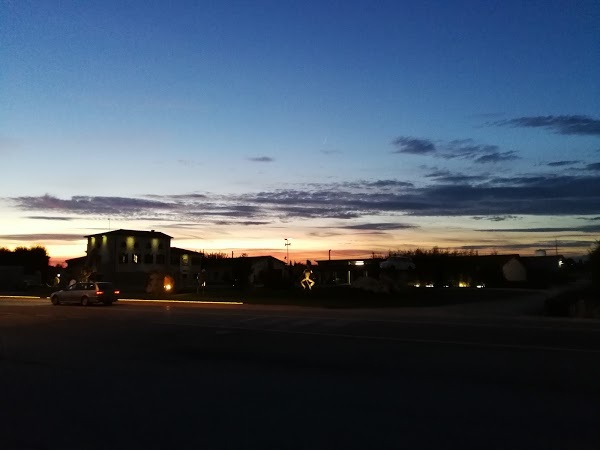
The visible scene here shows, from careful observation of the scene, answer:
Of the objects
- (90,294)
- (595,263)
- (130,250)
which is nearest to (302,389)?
(595,263)

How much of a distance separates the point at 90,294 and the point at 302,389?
99.9ft

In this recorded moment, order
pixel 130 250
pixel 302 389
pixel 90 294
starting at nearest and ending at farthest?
1. pixel 302 389
2. pixel 90 294
3. pixel 130 250

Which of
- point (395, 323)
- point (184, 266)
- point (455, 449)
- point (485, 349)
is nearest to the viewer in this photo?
point (455, 449)

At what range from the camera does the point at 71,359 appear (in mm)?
14773

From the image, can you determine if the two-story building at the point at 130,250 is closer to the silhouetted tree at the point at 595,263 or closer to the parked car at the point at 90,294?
the parked car at the point at 90,294

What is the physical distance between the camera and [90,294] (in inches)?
1517

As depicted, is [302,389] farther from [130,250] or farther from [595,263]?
[130,250]

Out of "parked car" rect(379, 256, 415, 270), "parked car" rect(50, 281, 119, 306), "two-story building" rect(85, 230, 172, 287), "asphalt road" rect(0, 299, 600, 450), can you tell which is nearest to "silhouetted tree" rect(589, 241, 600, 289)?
"asphalt road" rect(0, 299, 600, 450)

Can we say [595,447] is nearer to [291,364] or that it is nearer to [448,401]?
[448,401]

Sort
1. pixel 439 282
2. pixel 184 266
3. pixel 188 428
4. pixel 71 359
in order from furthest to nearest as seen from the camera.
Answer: pixel 184 266, pixel 439 282, pixel 71 359, pixel 188 428

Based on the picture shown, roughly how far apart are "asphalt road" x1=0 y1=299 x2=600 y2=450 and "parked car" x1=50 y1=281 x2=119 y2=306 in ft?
56.7

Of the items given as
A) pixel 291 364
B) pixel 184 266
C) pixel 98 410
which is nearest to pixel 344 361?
pixel 291 364

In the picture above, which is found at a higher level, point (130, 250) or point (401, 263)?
point (130, 250)

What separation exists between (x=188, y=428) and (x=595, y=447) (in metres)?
4.86
